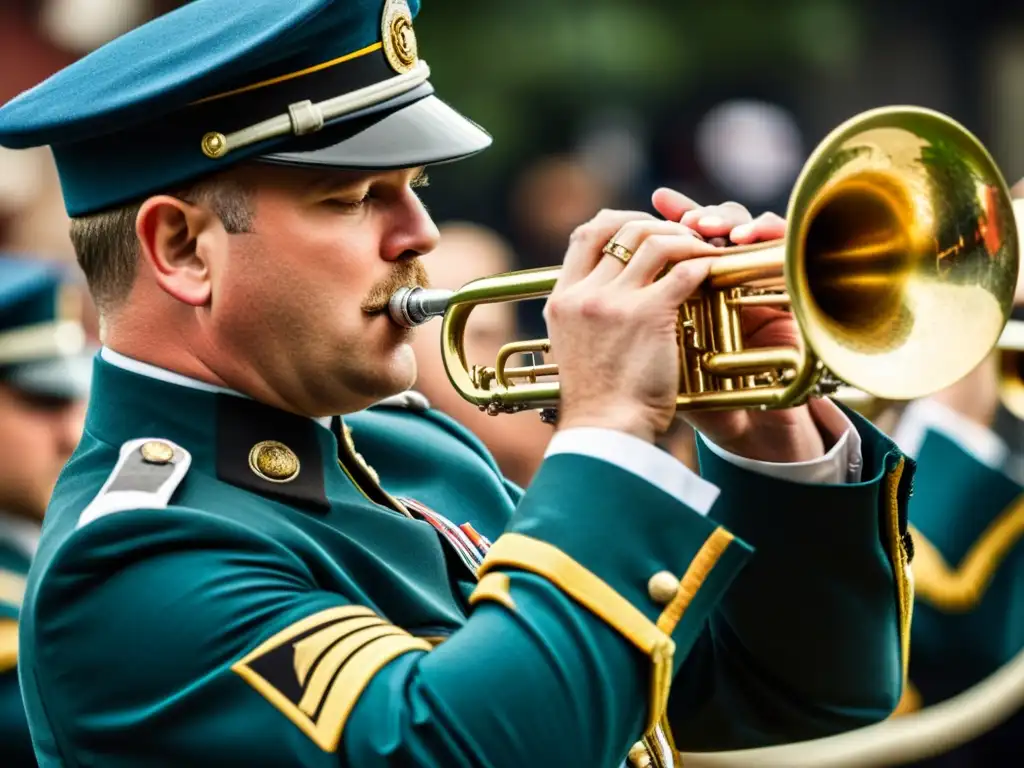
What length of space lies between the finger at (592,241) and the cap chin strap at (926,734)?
366cm

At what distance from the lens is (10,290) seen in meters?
5.70

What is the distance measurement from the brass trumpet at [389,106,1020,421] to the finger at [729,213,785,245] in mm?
48

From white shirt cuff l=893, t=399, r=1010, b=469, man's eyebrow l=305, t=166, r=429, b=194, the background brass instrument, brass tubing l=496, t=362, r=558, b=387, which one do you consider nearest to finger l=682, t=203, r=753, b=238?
the background brass instrument

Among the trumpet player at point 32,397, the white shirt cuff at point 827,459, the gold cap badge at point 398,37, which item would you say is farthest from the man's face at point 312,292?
the trumpet player at point 32,397

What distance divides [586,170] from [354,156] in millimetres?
7557

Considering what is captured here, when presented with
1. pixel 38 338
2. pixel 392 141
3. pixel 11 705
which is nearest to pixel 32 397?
pixel 38 338

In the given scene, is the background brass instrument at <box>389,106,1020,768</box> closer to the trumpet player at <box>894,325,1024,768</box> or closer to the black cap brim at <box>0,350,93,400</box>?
the black cap brim at <box>0,350,93,400</box>

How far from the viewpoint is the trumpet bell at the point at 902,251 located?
2652mm

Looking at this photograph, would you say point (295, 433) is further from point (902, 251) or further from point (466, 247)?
point (466, 247)

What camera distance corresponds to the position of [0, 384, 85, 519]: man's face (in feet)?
18.0

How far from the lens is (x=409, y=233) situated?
9.74 feet

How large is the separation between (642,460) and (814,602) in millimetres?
592

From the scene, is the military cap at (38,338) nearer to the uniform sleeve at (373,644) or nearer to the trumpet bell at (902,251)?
the uniform sleeve at (373,644)

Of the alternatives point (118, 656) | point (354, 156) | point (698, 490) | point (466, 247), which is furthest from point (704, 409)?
point (466, 247)
